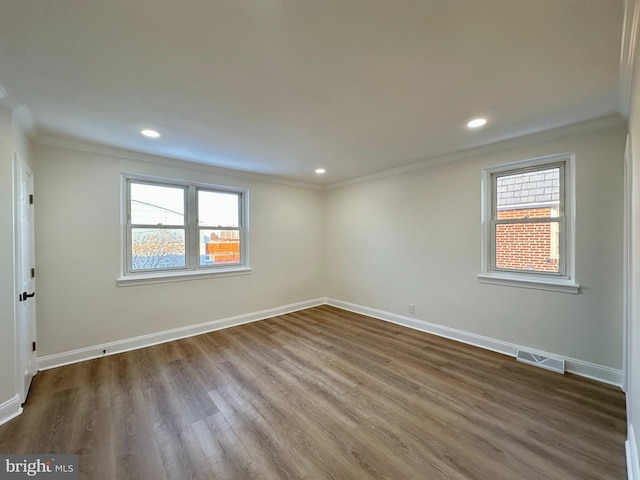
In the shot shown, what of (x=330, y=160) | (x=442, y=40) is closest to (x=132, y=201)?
(x=330, y=160)

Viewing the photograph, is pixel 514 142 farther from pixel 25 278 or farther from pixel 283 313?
pixel 25 278

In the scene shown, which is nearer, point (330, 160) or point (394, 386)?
point (394, 386)

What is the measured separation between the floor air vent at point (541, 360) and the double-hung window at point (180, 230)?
12.7 ft

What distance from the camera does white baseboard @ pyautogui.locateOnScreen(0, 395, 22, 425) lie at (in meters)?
1.93

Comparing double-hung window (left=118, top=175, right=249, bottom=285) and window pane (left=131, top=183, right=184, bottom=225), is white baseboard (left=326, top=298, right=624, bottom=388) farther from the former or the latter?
window pane (left=131, top=183, right=184, bottom=225)

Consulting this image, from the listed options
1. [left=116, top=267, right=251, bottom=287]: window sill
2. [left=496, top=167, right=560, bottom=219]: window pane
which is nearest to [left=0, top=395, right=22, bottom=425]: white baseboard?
[left=116, top=267, right=251, bottom=287]: window sill

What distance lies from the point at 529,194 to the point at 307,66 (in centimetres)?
295

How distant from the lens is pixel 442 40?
1.43 meters

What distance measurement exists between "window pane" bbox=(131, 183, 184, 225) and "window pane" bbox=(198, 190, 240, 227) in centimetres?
28

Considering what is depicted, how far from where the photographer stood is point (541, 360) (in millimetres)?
2775

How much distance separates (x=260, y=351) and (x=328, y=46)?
3132 millimetres

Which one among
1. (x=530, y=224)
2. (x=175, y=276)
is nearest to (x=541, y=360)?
(x=530, y=224)

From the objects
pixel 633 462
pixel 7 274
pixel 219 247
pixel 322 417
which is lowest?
pixel 322 417

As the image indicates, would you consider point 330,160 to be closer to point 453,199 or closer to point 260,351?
point 453,199
